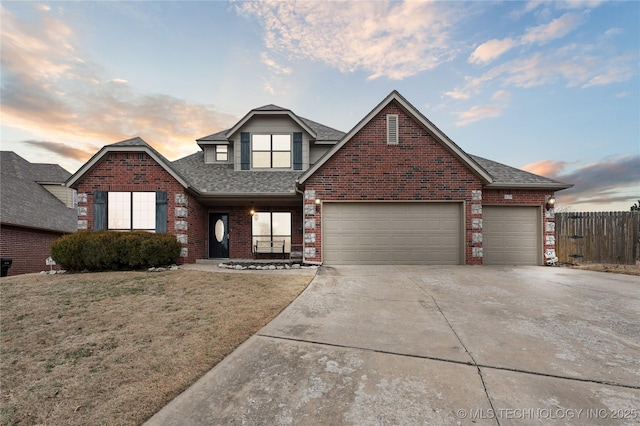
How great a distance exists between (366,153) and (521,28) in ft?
29.7

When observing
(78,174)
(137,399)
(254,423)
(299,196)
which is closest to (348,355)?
(254,423)

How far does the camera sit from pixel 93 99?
596 inches

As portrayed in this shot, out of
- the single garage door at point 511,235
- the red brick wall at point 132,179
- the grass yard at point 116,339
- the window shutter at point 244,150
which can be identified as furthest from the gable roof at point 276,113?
the grass yard at point 116,339

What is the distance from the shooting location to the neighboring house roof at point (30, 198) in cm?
1442

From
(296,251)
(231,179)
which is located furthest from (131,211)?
(296,251)

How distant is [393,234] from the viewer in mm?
10508

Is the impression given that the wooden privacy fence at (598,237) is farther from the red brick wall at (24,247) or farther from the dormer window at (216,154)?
the red brick wall at (24,247)

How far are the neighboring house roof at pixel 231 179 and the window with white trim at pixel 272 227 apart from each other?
1.56 metres

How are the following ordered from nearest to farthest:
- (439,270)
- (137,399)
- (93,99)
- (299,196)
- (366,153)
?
(137,399)
(439,270)
(366,153)
(299,196)
(93,99)

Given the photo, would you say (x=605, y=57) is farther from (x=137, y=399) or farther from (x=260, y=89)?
(x=137, y=399)

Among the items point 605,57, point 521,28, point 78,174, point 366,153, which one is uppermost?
point 521,28

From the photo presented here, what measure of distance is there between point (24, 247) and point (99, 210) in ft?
24.7

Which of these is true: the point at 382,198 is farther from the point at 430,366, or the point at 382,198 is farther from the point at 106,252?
the point at 106,252

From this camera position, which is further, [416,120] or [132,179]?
[132,179]
